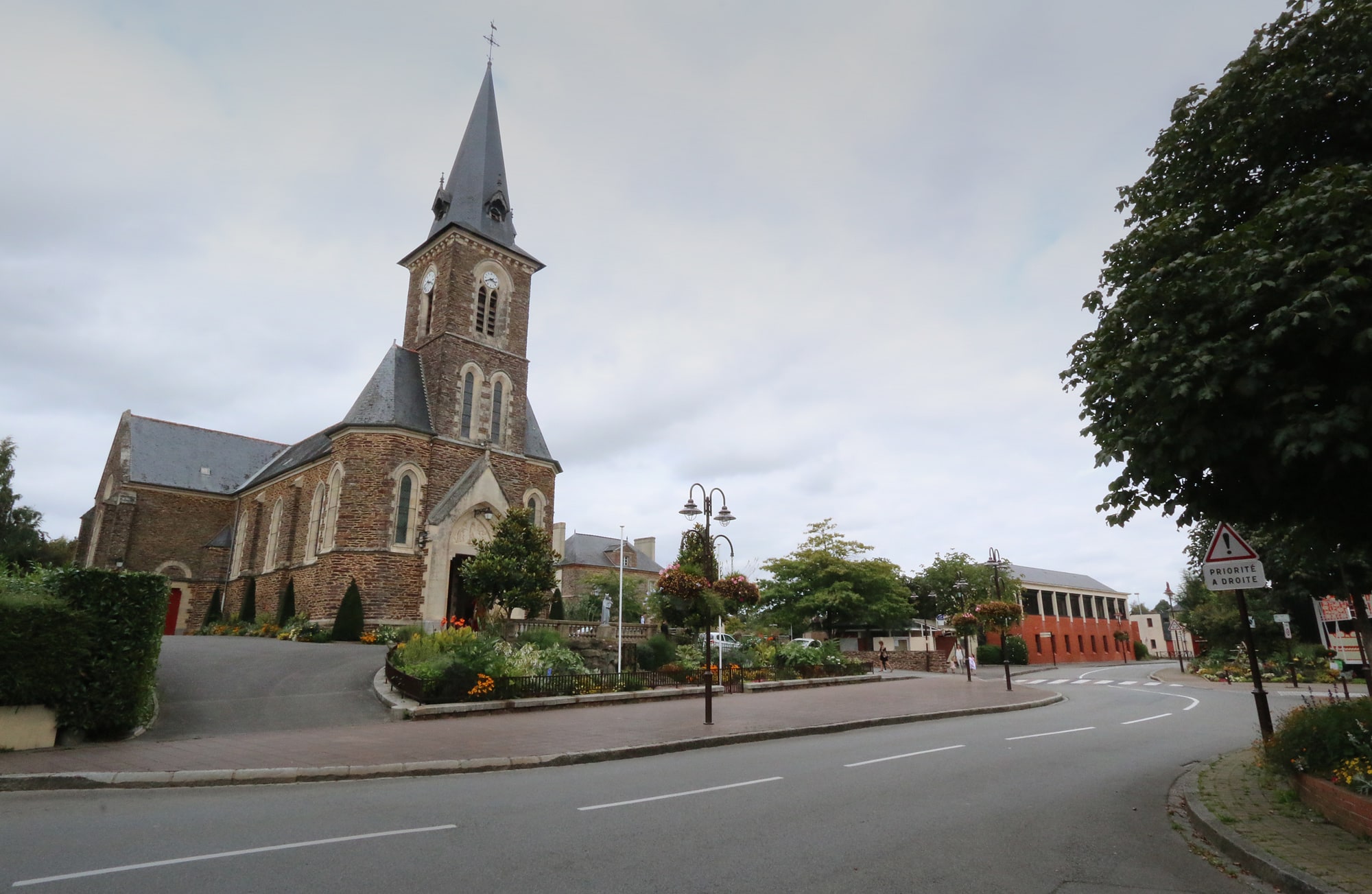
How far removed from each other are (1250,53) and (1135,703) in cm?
1878

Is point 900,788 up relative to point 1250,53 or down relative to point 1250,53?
down

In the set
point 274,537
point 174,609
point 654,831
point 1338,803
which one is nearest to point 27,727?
point 654,831

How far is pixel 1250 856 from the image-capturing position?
18.6ft

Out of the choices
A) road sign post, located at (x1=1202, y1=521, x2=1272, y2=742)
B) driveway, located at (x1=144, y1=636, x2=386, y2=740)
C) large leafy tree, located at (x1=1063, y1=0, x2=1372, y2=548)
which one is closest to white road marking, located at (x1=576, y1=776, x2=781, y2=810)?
large leafy tree, located at (x1=1063, y1=0, x2=1372, y2=548)

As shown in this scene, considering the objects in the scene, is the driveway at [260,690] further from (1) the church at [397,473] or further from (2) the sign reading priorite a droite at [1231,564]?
(2) the sign reading priorite a droite at [1231,564]

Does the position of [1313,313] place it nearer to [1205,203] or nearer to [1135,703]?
[1205,203]

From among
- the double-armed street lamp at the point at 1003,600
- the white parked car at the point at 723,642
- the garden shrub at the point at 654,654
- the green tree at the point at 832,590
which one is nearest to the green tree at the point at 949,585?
the double-armed street lamp at the point at 1003,600

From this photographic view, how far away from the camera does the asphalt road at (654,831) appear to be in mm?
5141

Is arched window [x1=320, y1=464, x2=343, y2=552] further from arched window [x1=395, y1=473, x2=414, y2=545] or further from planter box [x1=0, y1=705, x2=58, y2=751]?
planter box [x1=0, y1=705, x2=58, y2=751]

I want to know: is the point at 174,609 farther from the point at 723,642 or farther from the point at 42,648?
the point at 42,648

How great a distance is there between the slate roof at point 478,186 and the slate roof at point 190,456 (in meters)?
17.8

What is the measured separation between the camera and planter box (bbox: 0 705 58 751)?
10273 mm

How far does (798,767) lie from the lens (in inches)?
391

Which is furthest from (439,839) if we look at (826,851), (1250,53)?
(1250,53)
